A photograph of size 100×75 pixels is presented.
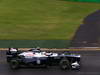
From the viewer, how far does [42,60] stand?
16.9m

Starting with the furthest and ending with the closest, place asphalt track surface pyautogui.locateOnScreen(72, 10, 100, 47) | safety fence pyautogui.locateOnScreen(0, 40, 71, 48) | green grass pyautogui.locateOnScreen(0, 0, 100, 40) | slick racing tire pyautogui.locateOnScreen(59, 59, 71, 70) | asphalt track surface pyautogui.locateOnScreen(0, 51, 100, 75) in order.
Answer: green grass pyautogui.locateOnScreen(0, 0, 100, 40) < asphalt track surface pyautogui.locateOnScreen(72, 10, 100, 47) < safety fence pyautogui.locateOnScreen(0, 40, 71, 48) < slick racing tire pyautogui.locateOnScreen(59, 59, 71, 70) < asphalt track surface pyautogui.locateOnScreen(0, 51, 100, 75)

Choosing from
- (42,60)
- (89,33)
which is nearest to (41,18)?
(89,33)

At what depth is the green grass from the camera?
24.3m

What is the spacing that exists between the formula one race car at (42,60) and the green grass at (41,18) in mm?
6324

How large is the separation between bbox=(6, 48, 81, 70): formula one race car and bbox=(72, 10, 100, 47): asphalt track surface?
471 cm

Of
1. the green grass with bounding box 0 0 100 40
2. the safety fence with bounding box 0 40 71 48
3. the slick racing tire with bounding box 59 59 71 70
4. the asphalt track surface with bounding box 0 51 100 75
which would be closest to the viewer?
the asphalt track surface with bounding box 0 51 100 75

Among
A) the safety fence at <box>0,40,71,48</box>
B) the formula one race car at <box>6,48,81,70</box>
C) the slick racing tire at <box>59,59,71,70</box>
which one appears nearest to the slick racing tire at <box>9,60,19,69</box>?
the formula one race car at <box>6,48,81,70</box>

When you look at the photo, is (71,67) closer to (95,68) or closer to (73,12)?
(95,68)

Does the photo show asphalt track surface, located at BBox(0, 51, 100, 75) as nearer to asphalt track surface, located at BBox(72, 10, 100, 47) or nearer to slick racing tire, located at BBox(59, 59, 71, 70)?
slick racing tire, located at BBox(59, 59, 71, 70)

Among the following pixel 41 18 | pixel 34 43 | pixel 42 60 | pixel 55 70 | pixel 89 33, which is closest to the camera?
pixel 42 60

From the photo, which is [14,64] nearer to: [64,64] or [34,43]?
[64,64]

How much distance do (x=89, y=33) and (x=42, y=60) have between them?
866 cm

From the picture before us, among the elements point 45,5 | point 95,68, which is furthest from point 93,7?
point 95,68

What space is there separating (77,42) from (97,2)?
1113cm
